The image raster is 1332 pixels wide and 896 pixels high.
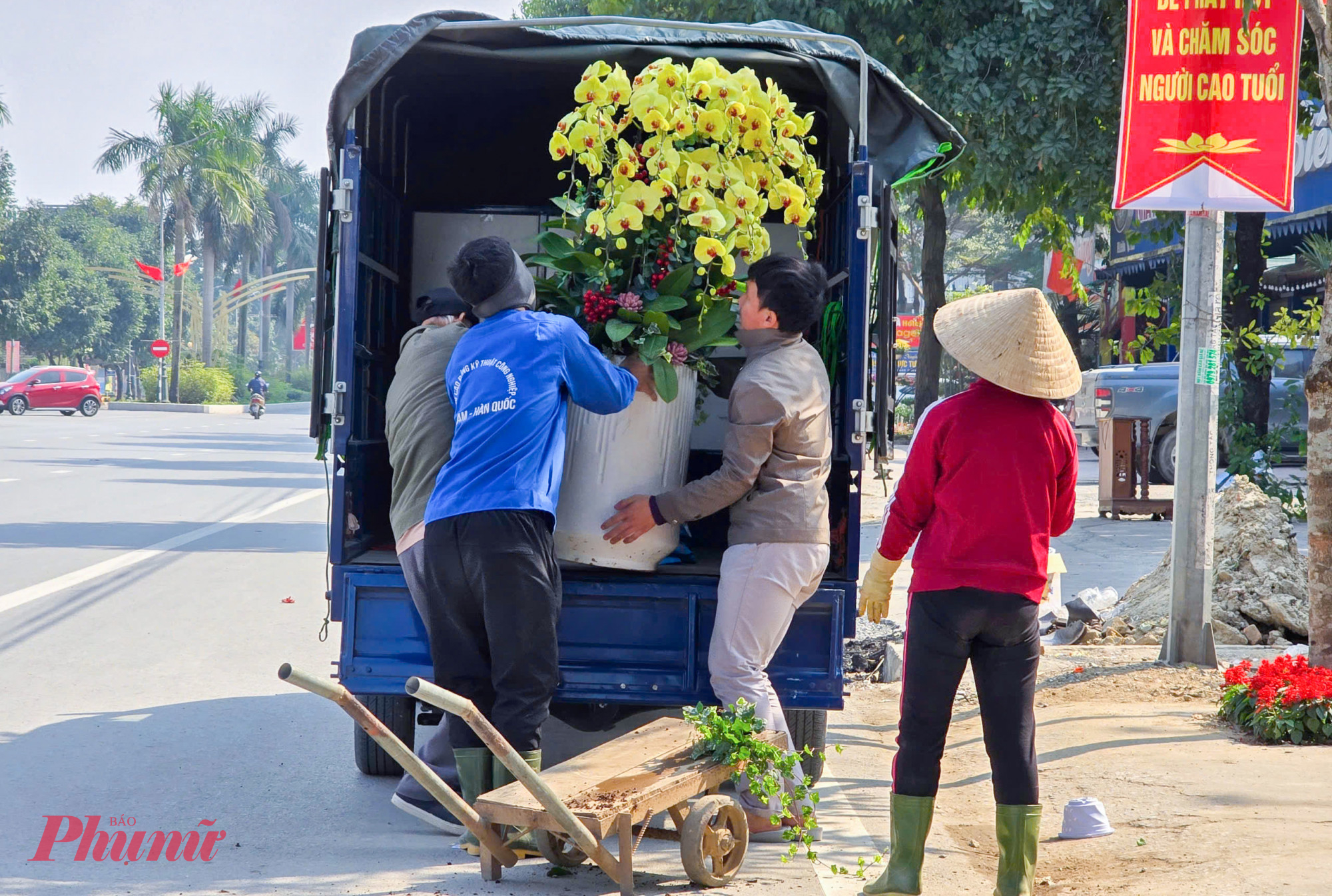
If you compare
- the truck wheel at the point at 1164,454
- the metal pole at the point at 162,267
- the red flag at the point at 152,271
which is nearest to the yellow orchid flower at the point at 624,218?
the truck wheel at the point at 1164,454

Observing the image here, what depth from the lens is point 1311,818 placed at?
465cm

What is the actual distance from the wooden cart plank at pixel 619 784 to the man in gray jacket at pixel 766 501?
0.35 m

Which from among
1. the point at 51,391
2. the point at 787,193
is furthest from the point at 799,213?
the point at 51,391

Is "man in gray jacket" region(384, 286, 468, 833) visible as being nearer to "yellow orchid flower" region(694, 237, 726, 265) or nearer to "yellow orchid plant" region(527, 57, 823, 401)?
"yellow orchid plant" region(527, 57, 823, 401)

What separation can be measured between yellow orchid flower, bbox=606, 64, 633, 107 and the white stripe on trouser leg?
1.66 meters

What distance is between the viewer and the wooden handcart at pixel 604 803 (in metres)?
3.49

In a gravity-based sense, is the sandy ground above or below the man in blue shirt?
below

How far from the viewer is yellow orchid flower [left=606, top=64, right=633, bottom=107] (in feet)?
15.7

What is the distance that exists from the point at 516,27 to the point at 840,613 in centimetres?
246

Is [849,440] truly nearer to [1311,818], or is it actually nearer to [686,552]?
[686,552]

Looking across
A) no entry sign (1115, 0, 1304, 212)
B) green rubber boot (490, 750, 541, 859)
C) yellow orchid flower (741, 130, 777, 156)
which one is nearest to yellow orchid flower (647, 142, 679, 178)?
yellow orchid flower (741, 130, 777, 156)

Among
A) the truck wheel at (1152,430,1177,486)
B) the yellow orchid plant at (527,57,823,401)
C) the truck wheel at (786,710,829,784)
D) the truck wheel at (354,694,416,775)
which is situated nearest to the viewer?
the yellow orchid plant at (527,57,823,401)

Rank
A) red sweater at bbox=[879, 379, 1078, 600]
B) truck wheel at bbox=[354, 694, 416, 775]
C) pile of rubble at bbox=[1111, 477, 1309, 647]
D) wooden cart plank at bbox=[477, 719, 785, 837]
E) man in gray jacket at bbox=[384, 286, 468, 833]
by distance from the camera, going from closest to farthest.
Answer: wooden cart plank at bbox=[477, 719, 785, 837]
red sweater at bbox=[879, 379, 1078, 600]
man in gray jacket at bbox=[384, 286, 468, 833]
truck wheel at bbox=[354, 694, 416, 775]
pile of rubble at bbox=[1111, 477, 1309, 647]

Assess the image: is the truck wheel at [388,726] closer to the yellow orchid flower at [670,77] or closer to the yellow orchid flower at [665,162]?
the yellow orchid flower at [665,162]
